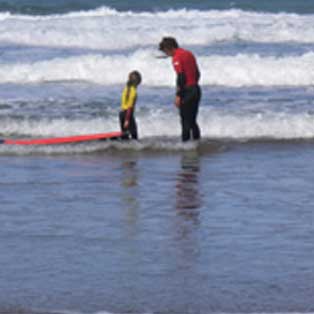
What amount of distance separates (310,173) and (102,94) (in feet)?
25.8

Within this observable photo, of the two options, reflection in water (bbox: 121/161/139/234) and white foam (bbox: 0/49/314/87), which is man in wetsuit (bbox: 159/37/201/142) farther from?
white foam (bbox: 0/49/314/87)

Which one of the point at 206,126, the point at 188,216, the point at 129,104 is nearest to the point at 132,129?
the point at 129,104

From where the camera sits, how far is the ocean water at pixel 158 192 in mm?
8273

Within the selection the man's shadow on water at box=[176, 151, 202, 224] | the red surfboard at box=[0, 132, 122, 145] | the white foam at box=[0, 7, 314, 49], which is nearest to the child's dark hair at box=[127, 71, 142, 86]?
the red surfboard at box=[0, 132, 122, 145]

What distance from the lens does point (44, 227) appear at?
1015cm

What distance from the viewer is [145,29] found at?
32750 mm

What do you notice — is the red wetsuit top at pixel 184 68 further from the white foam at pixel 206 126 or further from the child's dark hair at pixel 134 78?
the white foam at pixel 206 126

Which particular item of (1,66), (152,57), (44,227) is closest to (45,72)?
(1,66)

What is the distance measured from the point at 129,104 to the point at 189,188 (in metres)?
2.75

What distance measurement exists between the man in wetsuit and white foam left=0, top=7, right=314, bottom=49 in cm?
1531

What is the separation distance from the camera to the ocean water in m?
8.27


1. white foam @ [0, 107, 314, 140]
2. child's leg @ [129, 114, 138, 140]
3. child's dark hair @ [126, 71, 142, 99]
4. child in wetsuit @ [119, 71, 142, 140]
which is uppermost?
child's dark hair @ [126, 71, 142, 99]

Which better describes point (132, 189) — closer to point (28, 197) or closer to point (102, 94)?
point (28, 197)

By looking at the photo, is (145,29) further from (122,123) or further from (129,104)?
(129,104)
